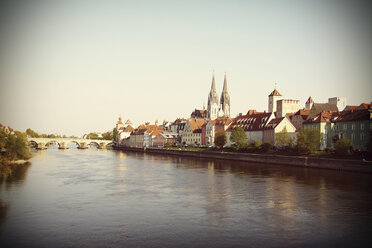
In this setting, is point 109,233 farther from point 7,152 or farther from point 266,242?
point 7,152

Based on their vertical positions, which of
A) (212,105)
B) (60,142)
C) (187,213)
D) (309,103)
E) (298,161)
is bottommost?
(187,213)

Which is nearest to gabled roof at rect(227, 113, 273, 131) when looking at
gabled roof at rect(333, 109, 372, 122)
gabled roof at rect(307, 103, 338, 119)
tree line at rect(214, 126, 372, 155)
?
tree line at rect(214, 126, 372, 155)

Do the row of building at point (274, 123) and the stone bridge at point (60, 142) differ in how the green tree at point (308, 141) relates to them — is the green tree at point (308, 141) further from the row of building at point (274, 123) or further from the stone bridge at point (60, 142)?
the stone bridge at point (60, 142)

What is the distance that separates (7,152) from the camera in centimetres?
6575

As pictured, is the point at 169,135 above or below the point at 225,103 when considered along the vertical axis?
below

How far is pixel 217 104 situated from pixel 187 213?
453 ft

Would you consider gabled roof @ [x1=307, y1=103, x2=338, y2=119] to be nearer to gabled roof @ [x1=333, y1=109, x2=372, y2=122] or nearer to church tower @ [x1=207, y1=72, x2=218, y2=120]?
gabled roof @ [x1=333, y1=109, x2=372, y2=122]

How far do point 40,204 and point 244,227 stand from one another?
16.8 meters

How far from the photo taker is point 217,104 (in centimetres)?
16338

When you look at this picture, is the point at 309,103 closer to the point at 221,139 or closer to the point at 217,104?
the point at 221,139

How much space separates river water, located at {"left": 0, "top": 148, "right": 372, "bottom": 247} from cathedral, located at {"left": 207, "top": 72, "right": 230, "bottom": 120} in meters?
119

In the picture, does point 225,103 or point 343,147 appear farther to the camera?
point 225,103

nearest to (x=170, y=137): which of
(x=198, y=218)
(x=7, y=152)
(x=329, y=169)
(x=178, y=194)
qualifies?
(x=7, y=152)

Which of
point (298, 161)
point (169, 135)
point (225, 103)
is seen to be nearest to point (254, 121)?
point (298, 161)
